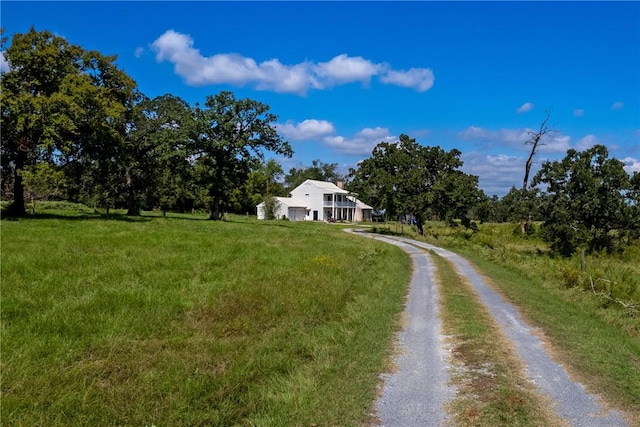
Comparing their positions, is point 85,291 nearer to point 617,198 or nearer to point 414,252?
point 414,252

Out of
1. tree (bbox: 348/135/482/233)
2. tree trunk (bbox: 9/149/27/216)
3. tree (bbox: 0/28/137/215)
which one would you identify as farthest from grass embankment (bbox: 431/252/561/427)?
tree (bbox: 348/135/482/233)

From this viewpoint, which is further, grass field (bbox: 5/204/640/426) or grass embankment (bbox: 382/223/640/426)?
grass embankment (bbox: 382/223/640/426)

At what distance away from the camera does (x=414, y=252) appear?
91.9ft

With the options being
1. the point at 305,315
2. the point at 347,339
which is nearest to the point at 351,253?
the point at 305,315

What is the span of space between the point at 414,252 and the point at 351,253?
269 inches

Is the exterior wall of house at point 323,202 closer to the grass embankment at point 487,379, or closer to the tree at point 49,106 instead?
the tree at point 49,106

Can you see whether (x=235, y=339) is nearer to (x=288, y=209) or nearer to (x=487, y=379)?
(x=487, y=379)

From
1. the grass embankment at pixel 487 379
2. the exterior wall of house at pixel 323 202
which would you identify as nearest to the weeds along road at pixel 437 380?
the grass embankment at pixel 487 379

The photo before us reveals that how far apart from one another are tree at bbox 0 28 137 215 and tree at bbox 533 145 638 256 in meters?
31.6

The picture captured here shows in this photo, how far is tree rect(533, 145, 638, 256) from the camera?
32656 millimetres

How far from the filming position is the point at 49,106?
25328 millimetres

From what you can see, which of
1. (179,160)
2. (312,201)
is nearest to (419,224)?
(179,160)

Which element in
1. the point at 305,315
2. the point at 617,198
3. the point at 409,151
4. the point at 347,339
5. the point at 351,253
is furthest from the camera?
the point at 409,151

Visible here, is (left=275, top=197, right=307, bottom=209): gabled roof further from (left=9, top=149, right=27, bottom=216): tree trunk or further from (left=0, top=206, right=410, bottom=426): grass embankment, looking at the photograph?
(left=0, top=206, right=410, bottom=426): grass embankment
